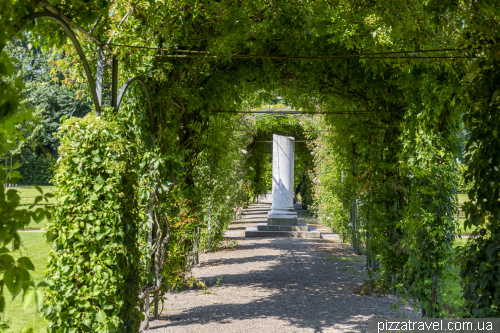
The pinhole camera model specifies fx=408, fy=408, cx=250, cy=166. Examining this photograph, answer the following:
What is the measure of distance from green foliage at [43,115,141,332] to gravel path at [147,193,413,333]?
6.79ft

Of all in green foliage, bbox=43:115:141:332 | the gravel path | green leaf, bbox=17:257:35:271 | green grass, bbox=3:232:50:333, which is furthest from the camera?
the gravel path

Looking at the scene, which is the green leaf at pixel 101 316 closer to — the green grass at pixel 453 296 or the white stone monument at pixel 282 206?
the green grass at pixel 453 296

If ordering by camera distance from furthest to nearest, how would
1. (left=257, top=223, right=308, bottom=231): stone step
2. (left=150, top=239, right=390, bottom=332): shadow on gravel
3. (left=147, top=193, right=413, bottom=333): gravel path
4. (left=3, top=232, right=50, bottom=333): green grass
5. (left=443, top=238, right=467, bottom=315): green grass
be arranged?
(left=257, top=223, right=308, bottom=231): stone step, (left=150, top=239, right=390, bottom=332): shadow on gravel, (left=147, top=193, right=413, bottom=333): gravel path, (left=3, top=232, right=50, bottom=333): green grass, (left=443, top=238, right=467, bottom=315): green grass

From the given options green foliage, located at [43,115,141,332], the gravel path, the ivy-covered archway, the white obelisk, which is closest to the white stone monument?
the white obelisk

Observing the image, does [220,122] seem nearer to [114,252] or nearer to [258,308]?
[258,308]

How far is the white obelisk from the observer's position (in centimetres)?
1263

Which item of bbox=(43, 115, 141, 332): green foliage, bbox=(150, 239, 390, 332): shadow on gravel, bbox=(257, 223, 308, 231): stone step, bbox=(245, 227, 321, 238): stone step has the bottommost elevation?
bbox=(150, 239, 390, 332): shadow on gravel

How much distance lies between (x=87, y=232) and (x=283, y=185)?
33.9 feet

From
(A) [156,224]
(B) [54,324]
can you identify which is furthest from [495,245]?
(A) [156,224]

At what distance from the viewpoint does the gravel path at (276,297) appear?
15.3ft

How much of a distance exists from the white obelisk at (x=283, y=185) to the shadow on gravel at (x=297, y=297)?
3479 millimetres

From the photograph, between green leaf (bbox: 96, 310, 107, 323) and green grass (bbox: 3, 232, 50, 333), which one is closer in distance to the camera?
green leaf (bbox: 96, 310, 107, 323)

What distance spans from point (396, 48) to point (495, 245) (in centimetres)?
260

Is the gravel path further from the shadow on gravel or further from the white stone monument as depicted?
the white stone monument
